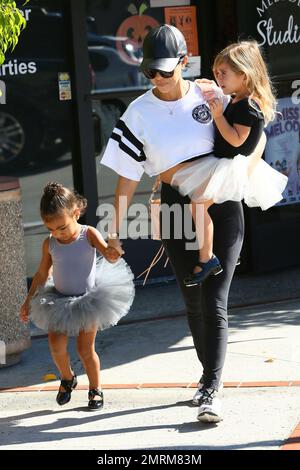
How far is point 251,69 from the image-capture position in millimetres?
5188

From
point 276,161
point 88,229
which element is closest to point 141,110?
point 88,229

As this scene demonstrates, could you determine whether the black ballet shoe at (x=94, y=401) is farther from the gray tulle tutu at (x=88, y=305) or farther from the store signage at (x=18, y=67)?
the store signage at (x=18, y=67)

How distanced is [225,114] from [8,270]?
1.92 meters

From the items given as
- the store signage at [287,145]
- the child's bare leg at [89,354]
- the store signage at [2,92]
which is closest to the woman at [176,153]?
the child's bare leg at [89,354]

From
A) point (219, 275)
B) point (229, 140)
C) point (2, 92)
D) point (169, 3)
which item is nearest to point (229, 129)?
point (229, 140)

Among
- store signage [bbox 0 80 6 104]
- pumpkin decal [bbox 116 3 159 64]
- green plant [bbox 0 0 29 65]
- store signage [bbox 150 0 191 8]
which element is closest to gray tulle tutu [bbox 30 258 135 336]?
green plant [bbox 0 0 29 65]

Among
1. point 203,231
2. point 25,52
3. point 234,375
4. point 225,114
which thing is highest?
point 25,52

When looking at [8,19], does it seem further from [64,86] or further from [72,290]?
[64,86]

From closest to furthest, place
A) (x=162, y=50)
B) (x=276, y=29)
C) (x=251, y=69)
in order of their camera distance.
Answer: (x=162, y=50)
(x=251, y=69)
(x=276, y=29)

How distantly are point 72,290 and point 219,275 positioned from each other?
2.82 ft

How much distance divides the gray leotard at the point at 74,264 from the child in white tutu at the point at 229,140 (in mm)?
631

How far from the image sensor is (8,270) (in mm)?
6410

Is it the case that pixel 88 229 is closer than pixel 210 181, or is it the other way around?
pixel 210 181

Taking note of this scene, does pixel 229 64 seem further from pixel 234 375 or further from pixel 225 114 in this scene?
pixel 234 375
